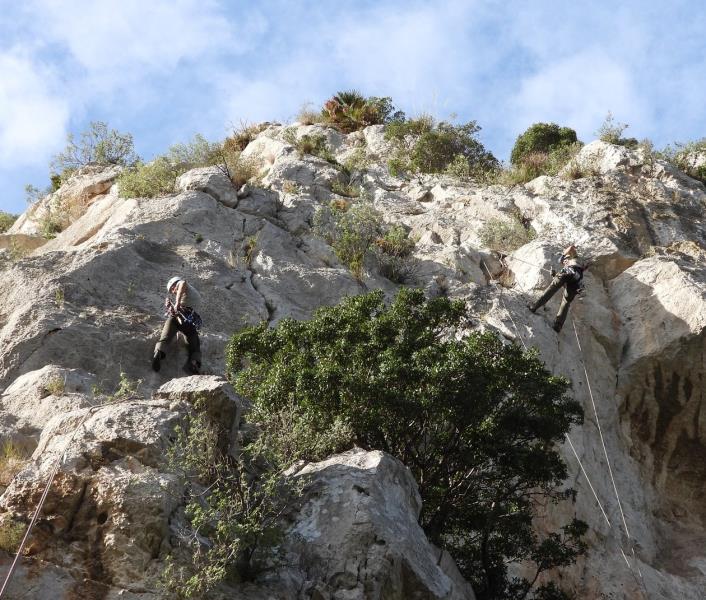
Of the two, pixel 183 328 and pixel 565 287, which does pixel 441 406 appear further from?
pixel 565 287

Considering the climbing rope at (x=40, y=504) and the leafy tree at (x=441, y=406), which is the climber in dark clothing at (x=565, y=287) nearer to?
the leafy tree at (x=441, y=406)

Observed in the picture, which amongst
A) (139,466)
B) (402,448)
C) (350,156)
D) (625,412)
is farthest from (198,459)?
(350,156)

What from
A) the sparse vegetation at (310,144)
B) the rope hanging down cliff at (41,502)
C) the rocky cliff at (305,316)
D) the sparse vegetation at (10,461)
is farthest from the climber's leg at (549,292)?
the sparse vegetation at (10,461)

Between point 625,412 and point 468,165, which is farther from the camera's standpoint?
point 468,165

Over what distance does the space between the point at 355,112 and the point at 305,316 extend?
40.5 feet

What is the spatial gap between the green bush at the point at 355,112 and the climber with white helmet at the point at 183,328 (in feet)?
45.8

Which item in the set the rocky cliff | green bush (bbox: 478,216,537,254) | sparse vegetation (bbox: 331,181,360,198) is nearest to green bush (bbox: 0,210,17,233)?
the rocky cliff

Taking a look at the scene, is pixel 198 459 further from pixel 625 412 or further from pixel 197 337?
pixel 625 412

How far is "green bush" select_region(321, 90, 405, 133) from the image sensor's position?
26.3m

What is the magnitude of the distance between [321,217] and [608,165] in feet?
24.9

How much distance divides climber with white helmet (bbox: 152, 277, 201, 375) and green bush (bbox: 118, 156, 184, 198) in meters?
5.35

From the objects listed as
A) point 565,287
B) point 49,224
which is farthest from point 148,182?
point 565,287

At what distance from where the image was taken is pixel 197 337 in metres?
13.1

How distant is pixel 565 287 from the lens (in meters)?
16.3
